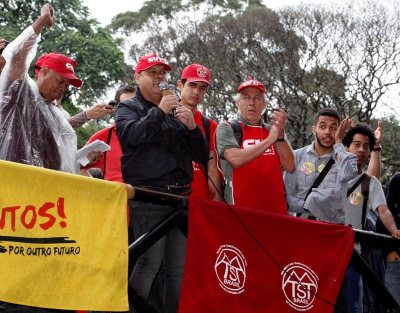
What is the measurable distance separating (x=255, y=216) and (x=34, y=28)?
189cm

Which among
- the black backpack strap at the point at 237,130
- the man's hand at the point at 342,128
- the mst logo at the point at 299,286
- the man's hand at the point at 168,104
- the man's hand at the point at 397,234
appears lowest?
the mst logo at the point at 299,286

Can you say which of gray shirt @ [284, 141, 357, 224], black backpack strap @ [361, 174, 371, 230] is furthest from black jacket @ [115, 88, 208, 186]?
black backpack strap @ [361, 174, 371, 230]

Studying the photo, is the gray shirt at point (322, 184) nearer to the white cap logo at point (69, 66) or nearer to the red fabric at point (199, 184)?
the red fabric at point (199, 184)

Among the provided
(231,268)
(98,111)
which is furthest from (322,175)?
(98,111)

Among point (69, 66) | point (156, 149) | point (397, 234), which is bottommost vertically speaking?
point (397, 234)

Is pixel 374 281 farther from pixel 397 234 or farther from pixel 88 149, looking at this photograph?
pixel 88 149

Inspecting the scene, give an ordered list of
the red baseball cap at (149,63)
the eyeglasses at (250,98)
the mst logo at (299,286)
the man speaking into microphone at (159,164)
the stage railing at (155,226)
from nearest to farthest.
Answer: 1. the stage railing at (155,226)
2. the man speaking into microphone at (159,164)
3. the mst logo at (299,286)
4. the red baseball cap at (149,63)
5. the eyeglasses at (250,98)

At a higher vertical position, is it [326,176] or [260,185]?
[326,176]

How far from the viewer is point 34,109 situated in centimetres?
434

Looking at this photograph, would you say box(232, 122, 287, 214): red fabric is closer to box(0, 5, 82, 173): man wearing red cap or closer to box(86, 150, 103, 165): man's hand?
box(86, 150, 103, 165): man's hand

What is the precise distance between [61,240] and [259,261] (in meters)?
1.47

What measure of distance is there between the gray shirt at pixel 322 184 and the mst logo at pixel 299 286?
2.39 feet

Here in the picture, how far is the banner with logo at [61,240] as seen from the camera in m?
3.40

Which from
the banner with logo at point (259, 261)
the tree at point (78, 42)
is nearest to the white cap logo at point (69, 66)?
the banner with logo at point (259, 261)
